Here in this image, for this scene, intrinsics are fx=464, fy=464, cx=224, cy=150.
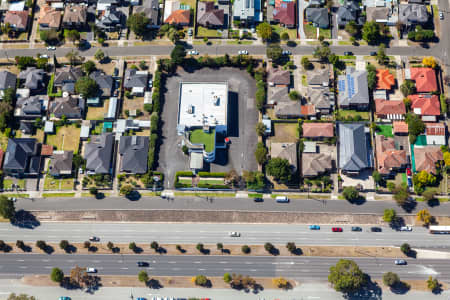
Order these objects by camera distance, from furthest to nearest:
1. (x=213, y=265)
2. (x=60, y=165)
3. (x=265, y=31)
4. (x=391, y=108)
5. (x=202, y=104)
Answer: (x=265, y=31), (x=391, y=108), (x=202, y=104), (x=60, y=165), (x=213, y=265)

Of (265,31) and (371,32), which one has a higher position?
(265,31)

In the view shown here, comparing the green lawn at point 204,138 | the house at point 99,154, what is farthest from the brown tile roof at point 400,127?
the house at point 99,154

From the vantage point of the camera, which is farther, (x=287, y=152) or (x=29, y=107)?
(x=29, y=107)

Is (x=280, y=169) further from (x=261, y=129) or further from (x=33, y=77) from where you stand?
(x=33, y=77)

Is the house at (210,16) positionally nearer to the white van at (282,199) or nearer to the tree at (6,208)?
the white van at (282,199)

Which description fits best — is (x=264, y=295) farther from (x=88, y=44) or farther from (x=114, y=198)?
(x=88, y=44)

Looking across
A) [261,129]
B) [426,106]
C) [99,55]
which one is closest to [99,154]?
[99,55]

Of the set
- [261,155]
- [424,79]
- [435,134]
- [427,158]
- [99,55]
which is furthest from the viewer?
[99,55]
